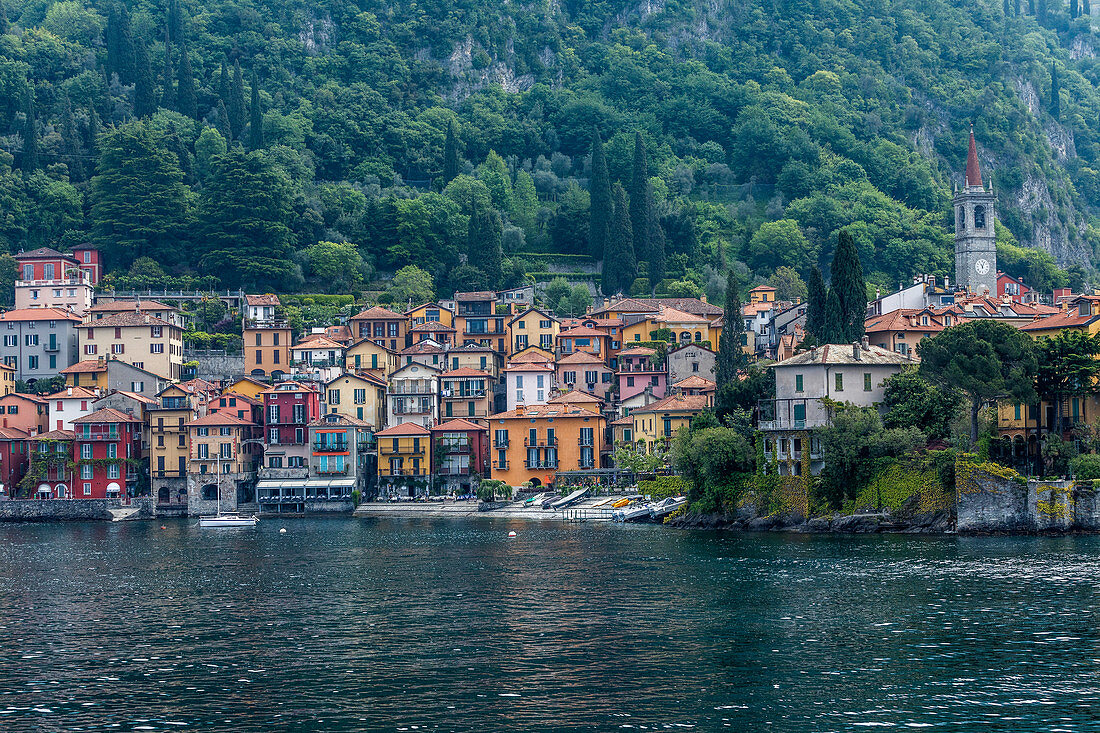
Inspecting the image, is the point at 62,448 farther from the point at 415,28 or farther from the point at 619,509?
the point at 415,28

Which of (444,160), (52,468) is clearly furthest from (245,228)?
(52,468)

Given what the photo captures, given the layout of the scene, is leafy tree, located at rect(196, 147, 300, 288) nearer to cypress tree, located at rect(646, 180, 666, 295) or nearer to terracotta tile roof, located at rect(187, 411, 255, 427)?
cypress tree, located at rect(646, 180, 666, 295)

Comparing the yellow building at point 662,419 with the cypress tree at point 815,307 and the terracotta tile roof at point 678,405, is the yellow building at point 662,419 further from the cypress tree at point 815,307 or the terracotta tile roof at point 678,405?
the cypress tree at point 815,307

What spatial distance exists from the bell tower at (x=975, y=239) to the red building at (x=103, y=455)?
82.1 metres

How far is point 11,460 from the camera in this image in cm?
10419

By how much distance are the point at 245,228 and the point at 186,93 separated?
37.3 m

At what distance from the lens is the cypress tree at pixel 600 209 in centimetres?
14588

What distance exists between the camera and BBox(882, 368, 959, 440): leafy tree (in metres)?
74.2

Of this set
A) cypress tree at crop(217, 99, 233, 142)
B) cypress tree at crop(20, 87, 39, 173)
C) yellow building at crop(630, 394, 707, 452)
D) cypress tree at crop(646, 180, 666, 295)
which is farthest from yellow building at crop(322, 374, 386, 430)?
cypress tree at crop(217, 99, 233, 142)

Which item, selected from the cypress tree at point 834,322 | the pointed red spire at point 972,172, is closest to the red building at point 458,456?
the cypress tree at point 834,322

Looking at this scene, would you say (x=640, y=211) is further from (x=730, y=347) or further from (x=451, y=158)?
(x=730, y=347)

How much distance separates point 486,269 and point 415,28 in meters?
69.4

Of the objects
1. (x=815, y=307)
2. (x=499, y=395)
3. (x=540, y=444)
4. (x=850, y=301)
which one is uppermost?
(x=815, y=307)

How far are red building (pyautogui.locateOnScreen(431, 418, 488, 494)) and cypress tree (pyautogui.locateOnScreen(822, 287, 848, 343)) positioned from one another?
29845 millimetres
